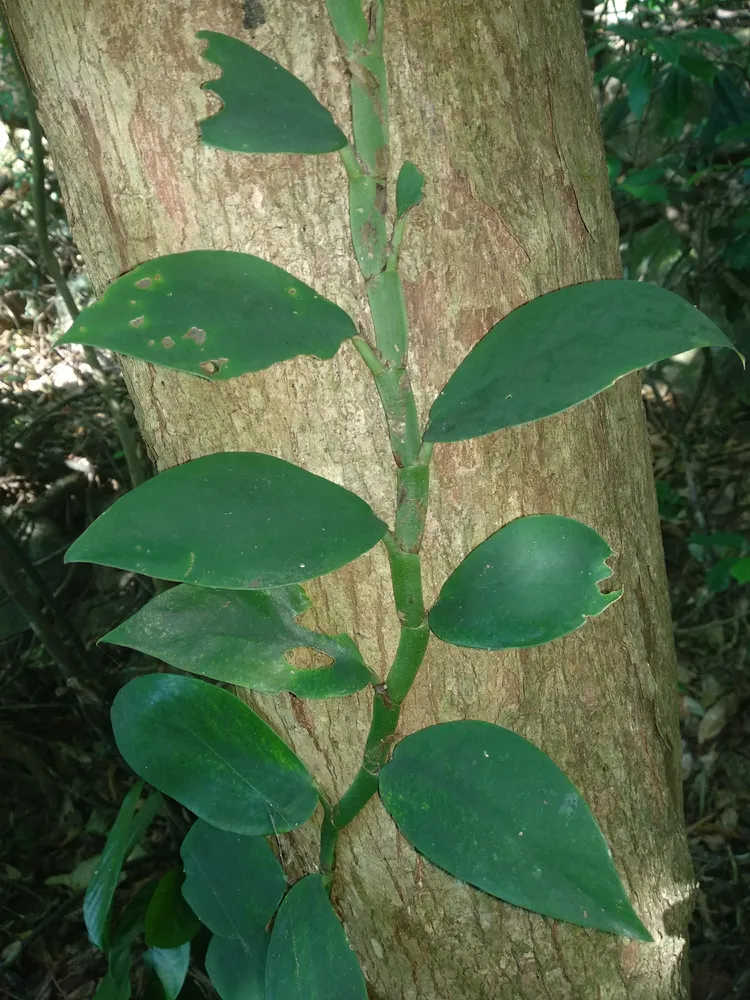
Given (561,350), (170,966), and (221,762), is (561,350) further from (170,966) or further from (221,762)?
(170,966)

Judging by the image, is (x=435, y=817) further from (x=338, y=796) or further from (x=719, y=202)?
(x=719, y=202)

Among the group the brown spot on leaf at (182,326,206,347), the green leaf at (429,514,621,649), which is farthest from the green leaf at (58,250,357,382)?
the green leaf at (429,514,621,649)

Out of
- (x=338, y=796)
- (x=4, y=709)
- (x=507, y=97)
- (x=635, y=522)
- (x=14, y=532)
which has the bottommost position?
(x=4, y=709)

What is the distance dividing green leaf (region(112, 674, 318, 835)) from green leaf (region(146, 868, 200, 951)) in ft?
1.24

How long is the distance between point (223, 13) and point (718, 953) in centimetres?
144

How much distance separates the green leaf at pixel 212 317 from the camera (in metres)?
0.42

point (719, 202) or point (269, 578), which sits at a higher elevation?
point (269, 578)

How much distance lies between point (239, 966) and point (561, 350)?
57 cm

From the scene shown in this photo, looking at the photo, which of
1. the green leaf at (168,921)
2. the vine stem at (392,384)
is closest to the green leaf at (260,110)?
the vine stem at (392,384)

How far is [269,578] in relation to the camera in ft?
1.43

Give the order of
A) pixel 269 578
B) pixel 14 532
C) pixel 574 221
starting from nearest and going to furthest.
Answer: pixel 269 578, pixel 574 221, pixel 14 532

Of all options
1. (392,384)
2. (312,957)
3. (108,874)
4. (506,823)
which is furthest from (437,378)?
(108,874)

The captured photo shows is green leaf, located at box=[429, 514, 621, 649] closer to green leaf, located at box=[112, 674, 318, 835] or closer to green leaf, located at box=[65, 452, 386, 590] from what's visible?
green leaf, located at box=[65, 452, 386, 590]

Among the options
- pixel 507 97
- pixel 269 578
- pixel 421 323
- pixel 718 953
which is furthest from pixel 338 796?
pixel 718 953
